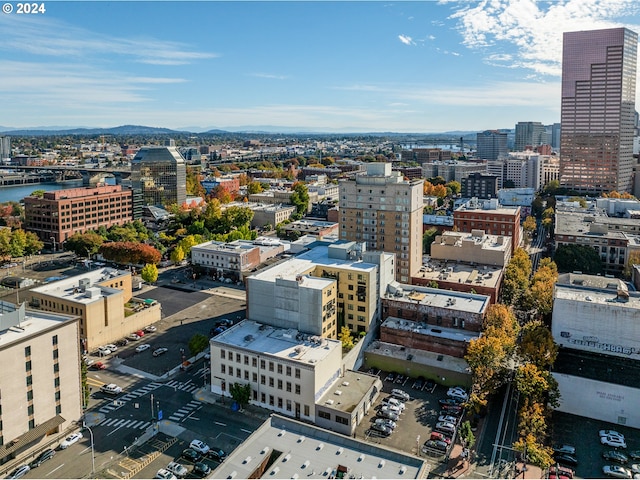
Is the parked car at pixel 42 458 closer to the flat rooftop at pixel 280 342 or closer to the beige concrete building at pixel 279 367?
the beige concrete building at pixel 279 367

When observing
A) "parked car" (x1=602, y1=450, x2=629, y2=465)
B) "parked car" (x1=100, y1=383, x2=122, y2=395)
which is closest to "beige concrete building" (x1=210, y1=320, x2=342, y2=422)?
"parked car" (x1=100, y1=383, x2=122, y2=395)

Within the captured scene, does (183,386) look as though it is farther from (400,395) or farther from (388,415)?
(400,395)

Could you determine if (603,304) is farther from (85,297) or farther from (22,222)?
(22,222)

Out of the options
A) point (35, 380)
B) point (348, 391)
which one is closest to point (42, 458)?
point (35, 380)

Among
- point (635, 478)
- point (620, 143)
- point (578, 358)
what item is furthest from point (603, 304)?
point (620, 143)

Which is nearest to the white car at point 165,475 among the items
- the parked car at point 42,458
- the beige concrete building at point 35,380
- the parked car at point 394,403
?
the parked car at point 42,458

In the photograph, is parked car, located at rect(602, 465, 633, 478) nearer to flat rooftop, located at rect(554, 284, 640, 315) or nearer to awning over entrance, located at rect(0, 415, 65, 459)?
flat rooftop, located at rect(554, 284, 640, 315)
